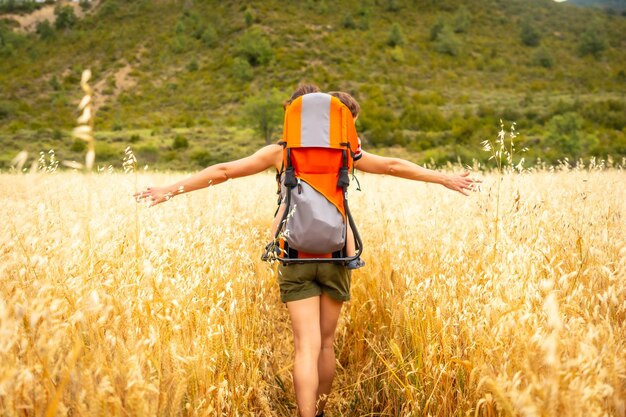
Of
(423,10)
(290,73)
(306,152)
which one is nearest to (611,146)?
(306,152)

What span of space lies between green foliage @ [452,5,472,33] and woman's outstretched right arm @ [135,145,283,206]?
60.3 metres

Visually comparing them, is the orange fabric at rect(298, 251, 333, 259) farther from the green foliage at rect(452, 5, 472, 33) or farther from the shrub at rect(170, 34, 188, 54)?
the green foliage at rect(452, 5, 472, 33)

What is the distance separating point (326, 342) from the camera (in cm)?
275

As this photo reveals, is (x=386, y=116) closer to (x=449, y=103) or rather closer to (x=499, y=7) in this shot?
(x=449, y=103)

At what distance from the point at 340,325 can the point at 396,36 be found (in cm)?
5347

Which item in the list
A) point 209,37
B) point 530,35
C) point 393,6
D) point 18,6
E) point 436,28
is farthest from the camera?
point 18,6

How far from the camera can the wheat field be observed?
1.54 meters

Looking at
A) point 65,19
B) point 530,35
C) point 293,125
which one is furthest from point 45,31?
point 293,125

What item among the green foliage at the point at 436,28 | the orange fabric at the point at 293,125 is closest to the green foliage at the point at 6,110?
the orange fabric at the point at 293,125

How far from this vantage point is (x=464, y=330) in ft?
8.30

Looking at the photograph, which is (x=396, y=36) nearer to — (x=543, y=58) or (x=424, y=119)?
(x=543, y=58)

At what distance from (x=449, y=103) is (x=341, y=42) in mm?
19389

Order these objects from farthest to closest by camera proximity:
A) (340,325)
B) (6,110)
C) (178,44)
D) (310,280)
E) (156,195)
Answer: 1. (178,44)
2. (6,110)
3. (340,325)
4. (156,195)
5. (310,280)

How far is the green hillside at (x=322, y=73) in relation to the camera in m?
27.3
